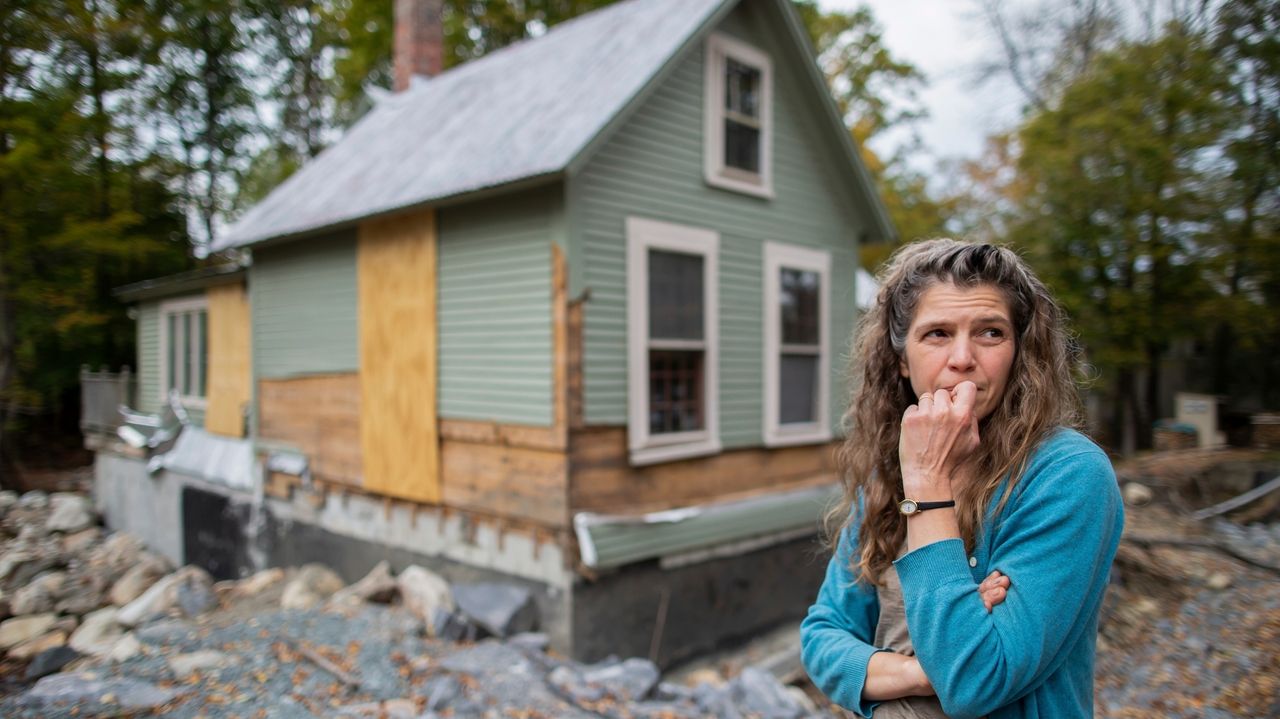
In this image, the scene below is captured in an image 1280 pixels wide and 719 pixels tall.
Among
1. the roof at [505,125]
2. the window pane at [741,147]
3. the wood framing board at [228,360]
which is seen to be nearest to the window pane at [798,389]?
the window pane at [741,147]

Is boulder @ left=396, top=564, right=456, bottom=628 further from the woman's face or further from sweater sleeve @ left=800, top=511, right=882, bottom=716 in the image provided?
the woman's face

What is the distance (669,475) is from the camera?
284 inches

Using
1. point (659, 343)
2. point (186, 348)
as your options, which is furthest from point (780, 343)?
point (186, 348)

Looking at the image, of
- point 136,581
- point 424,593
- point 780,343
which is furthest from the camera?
point 136,581

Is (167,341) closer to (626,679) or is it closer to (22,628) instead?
(22,628)

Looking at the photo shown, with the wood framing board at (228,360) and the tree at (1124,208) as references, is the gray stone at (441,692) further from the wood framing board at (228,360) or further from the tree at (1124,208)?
the tree at (1124,208)

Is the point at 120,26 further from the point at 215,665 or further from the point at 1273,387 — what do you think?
the point at 1273,387

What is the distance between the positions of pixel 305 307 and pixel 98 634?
15.6 feet

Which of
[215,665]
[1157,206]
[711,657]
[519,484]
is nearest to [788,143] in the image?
[519,484]

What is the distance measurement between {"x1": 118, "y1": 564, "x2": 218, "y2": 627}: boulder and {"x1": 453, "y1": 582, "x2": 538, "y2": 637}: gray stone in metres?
2.93

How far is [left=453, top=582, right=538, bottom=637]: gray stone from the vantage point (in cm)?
641

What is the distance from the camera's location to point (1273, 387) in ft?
50.2

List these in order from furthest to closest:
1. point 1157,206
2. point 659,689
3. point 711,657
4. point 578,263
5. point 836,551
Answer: point 1157,206
point 711,657
point 578,263
point 659,689
point 836,551

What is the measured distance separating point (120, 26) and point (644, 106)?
14.5ft
